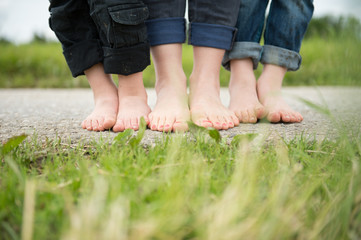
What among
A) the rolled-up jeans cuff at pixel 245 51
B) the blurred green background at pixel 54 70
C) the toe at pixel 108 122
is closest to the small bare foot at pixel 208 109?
the rolled-up jeans cuff at pixel 245 51

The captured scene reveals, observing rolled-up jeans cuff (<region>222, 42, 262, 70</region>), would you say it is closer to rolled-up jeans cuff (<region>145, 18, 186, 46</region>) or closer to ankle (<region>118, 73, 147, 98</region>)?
rolled-up jeans cuff (<region>145, 18, 186, 46</region>)

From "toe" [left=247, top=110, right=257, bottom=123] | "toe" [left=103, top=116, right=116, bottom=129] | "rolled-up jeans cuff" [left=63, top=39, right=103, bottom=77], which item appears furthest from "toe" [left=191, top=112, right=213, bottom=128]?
"rolled-up jeans cuff" [left=63, top=39, right=103, bottom=77]

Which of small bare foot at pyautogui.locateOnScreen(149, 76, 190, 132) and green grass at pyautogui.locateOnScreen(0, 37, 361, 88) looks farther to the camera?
green grass at pyautogui.locateOnScreen(0, 37, 361, 88)

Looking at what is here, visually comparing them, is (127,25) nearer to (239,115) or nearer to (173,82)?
(173,82)

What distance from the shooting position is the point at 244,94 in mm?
1525

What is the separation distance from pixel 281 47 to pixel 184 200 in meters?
1.19

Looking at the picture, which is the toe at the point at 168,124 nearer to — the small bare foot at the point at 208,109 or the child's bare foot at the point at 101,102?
the small bare foot at the point at 208,109

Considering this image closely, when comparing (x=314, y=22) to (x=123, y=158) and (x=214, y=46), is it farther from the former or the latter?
(x=123, y=158)

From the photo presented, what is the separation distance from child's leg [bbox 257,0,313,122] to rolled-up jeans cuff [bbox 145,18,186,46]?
50 centimetres

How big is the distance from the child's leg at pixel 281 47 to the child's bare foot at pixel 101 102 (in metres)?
0.71

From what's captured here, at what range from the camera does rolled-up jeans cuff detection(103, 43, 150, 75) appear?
125 centimetres

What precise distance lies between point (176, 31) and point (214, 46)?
181 millimetres

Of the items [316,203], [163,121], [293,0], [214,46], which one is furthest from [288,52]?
[316,203]

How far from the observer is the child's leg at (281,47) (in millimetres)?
1463
